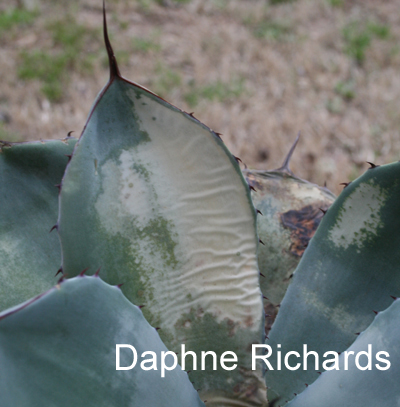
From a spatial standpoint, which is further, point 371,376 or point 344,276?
point 344,276

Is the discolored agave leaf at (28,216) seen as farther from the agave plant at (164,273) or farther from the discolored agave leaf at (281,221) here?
the discolored agave leaf at (281,221)

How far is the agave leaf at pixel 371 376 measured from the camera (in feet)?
1.74

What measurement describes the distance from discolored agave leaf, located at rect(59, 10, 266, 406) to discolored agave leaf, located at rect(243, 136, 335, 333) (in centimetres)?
17

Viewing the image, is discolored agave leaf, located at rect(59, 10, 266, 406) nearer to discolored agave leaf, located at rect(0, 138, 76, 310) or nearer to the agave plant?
the agave plant

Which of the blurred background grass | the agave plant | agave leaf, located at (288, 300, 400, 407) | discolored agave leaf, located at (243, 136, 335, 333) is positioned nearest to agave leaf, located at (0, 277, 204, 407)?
the agave plant

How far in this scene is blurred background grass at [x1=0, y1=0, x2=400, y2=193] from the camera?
2.12 metres

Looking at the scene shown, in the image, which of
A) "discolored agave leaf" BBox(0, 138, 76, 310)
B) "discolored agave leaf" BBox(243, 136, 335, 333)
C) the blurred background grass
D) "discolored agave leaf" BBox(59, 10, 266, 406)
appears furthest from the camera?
the blurred background grass

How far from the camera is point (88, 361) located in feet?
1.61

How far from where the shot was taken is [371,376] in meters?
0.54

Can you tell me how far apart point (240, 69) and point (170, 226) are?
6.62 ft

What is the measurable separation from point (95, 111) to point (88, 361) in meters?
0.28

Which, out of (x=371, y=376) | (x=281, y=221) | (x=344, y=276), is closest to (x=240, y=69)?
(x=281, y=221)

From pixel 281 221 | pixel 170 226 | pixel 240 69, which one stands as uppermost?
pixel 170 226

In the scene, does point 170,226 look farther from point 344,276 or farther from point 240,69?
point 240,69
